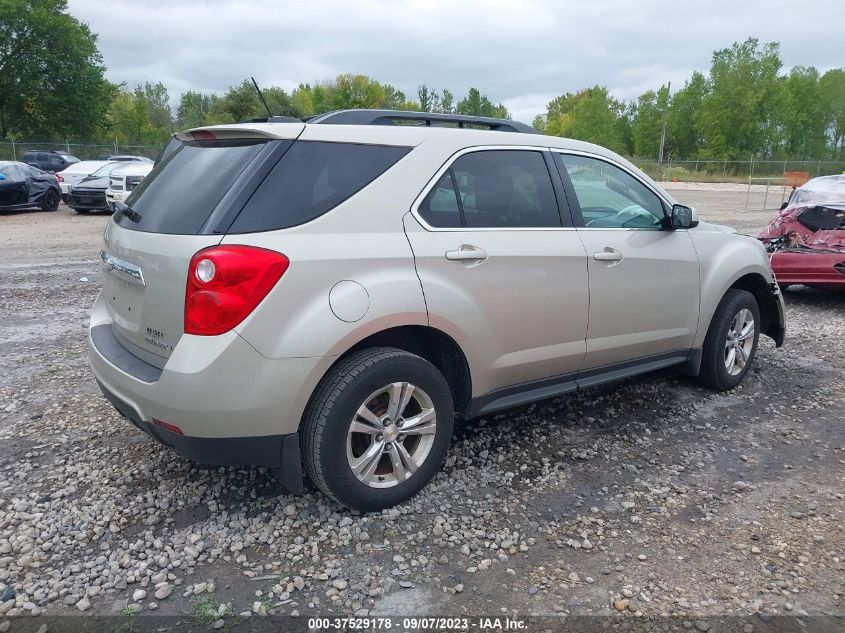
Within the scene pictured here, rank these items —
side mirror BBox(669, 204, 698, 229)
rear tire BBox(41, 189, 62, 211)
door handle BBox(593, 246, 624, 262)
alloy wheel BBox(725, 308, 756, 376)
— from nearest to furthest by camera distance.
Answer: door handle BBox(593, 246, 624, 262), side mirror BBox(669, 204, 698, 229), alloy wheel BBox(725, 308, 756, 376), rear tire BBox(41, 189, 62, 211)

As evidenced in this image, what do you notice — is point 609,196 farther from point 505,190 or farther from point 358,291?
point 358,291

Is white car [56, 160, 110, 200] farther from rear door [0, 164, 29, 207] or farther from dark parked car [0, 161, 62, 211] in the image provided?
rear door [0, 164, 29, 207]

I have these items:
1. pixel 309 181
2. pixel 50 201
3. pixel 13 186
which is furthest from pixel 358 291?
pixel 50 201

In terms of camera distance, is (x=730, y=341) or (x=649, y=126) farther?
(x=649, y=126)

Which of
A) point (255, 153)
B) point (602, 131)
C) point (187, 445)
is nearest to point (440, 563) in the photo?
point (187, 445)

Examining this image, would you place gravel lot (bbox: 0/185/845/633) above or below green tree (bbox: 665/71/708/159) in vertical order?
below

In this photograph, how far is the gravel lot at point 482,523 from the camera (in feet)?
8.55

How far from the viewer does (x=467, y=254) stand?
3.24 m

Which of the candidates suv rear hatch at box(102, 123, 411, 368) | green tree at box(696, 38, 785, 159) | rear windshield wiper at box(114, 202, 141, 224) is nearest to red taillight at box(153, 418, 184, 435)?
suv rear hatch at box(102, 123, 411, 368)

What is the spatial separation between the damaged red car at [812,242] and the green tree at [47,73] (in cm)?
5151

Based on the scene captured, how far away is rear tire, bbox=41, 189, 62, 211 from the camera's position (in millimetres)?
18453

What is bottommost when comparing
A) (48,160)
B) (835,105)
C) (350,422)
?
(350,422)

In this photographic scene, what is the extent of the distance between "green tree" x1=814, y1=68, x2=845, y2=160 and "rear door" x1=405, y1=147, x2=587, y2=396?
3439 inches

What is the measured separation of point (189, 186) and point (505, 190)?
1634 millimetres
